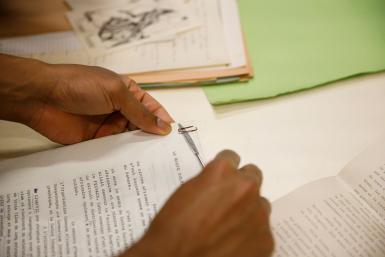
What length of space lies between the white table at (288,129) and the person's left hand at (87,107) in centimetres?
5

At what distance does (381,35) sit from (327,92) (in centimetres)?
20

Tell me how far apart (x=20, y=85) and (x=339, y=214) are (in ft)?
1.74

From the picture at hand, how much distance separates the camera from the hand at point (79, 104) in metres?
0.61

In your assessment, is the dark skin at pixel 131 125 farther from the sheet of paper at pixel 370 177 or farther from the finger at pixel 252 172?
the sheet of paper at pixel 370 177

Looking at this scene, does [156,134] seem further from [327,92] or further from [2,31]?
[2,31]

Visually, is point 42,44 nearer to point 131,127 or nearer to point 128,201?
point 131,127

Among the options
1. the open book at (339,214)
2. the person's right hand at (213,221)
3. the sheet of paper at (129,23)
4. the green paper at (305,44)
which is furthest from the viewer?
the sheet of paper at (129,23)

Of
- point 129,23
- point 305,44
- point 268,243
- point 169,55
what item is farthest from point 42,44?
point 268,243

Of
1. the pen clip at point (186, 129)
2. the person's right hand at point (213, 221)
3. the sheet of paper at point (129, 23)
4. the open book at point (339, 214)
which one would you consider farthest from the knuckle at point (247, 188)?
the sheet of paper at point (129, 23)

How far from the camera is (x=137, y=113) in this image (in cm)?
61

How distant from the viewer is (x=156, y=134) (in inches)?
24.3

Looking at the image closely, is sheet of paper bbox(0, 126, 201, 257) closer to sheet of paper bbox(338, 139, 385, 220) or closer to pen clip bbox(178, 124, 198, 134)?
pen clip bbox(178, 124, 198, 134)

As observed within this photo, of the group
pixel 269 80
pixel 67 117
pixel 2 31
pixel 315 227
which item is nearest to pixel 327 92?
pixel 269 80

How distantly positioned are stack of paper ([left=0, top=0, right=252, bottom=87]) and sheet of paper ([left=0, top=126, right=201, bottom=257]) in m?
0.19
